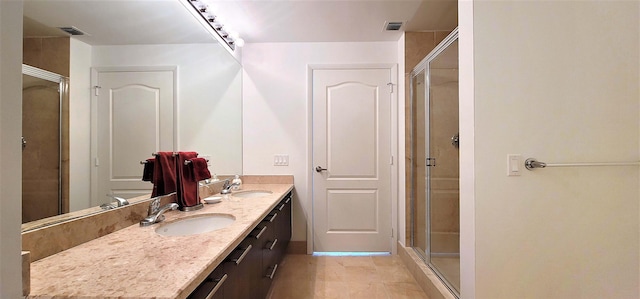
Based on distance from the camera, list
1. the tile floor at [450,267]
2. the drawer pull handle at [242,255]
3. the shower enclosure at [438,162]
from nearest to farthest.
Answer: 1. the drawer pull handle at [242,255]
2. the tile floor at [450,267]
3. the shower enclosure at [438,162]

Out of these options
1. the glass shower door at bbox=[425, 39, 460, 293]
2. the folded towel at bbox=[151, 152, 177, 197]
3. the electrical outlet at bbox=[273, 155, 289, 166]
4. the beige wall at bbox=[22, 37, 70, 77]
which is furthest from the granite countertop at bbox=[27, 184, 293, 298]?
the glass shower door at bbox=[425, 39, 460, 293]

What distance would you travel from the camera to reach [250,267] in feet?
4.36

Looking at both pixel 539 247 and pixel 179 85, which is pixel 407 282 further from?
pixel 179 85

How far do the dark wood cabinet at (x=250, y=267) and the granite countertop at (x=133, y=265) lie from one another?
70 millimetres

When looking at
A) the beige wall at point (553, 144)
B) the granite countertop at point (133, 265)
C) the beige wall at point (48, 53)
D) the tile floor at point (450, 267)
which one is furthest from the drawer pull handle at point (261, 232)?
the tile floor at point (450, 267)

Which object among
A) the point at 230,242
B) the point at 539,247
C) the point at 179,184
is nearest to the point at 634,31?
the point at 539,247

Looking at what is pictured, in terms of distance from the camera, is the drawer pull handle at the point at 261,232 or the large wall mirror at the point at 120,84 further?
the drawer pull handle at the point at 261,232

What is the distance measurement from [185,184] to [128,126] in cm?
49

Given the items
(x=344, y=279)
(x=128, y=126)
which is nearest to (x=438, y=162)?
(x=344, y=279)

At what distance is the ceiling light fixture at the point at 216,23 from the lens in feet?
6.25

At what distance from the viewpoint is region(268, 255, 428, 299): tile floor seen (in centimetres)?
201

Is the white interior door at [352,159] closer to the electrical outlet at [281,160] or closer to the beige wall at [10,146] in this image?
the electrical outlet at [281,160]

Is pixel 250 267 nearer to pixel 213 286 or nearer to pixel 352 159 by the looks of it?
pixel 213 286

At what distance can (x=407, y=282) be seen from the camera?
219cm
